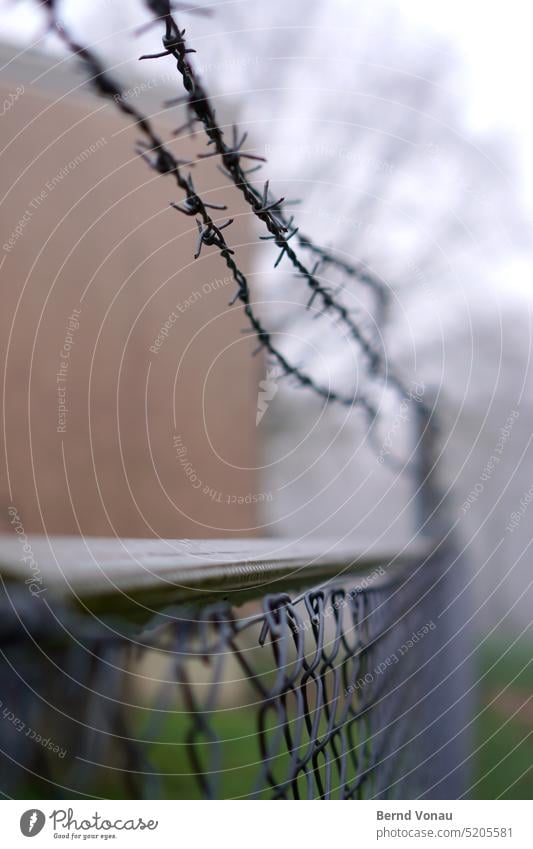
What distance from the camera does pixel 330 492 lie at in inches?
158

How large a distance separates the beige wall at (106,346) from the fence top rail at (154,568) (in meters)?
1.43

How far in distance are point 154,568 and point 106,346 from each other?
1.91 meters

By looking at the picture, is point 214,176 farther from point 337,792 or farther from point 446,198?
point 337,792

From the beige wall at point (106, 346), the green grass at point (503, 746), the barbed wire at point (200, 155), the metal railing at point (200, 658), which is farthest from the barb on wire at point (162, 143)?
the beige wall at point (106, 346)

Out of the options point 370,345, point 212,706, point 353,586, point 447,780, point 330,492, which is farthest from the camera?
point 330,492

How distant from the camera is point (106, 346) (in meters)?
2.07

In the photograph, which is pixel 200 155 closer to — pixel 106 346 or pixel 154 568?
pixel 154 568

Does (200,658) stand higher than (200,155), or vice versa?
Answer: (200,155)

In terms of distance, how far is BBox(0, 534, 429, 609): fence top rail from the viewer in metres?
0.15

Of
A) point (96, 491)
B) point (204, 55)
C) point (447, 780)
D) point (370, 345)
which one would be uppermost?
point (204, 55)

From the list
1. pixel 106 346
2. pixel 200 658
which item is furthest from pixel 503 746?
pixel 200 658

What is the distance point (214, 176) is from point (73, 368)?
0.58 metres

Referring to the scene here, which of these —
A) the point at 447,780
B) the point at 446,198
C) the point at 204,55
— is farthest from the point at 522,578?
the point at 447,780

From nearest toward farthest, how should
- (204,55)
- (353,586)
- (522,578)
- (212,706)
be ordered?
(212,706), (353,586), (204,55), (522,578)
